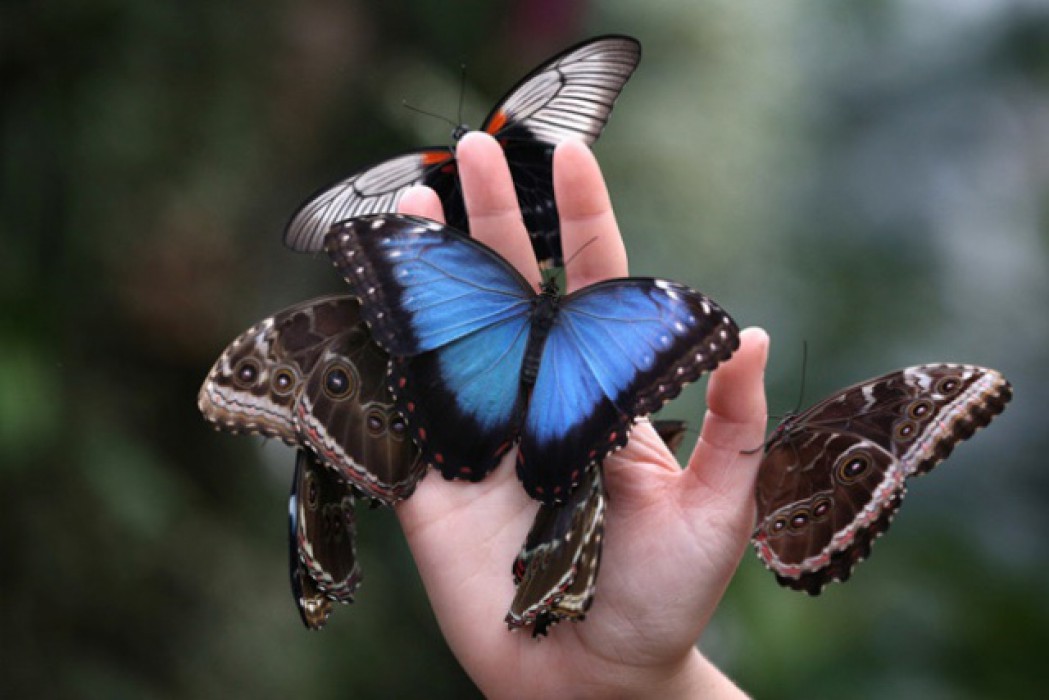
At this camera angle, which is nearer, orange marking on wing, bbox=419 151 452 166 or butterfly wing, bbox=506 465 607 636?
butterfly wing, bbox=506 465 607 636

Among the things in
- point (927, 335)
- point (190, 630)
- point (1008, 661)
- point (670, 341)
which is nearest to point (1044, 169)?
point (927, 335)

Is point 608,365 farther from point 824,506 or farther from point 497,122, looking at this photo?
point 497,122

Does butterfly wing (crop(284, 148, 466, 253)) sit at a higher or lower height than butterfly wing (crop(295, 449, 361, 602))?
higher

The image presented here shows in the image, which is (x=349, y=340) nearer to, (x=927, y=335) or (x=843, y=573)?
(x=843, y=573)

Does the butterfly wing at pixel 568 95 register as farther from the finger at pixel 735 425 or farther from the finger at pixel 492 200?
the finger at pixel 735 425

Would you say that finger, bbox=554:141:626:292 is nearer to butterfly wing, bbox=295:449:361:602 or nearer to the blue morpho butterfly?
the blue morpho butterfly

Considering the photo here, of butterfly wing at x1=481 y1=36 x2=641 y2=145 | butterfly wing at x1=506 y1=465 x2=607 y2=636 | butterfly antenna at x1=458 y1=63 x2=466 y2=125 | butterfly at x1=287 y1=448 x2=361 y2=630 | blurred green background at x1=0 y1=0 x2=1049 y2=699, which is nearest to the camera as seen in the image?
butterfly wing at x1=506 y1=465 x2=607 y2=636

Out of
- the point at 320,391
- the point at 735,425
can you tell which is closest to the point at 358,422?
the point at 320,391

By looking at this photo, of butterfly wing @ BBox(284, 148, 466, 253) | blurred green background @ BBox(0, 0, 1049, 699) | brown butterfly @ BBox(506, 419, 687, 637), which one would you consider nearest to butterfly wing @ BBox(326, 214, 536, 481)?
brown butterfly @ BBox(506, 419, 687, 637)
